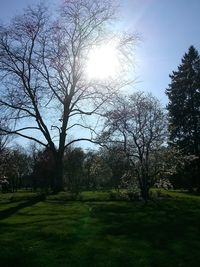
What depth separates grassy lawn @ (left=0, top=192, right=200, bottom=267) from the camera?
10.2 m

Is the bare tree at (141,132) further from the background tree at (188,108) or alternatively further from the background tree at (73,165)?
the background tree at (73,165)

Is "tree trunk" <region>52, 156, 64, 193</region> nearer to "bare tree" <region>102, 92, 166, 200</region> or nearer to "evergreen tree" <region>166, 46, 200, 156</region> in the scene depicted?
"bare tree" <region>102, 92, 166, 200</region>

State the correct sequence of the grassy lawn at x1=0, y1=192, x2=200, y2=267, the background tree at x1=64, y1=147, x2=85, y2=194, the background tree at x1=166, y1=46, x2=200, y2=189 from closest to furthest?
the grassy lawn at x1=0, y1=192, x2=200, y2=267, the background tree at x1=166, y1=46, x2=200, y2=189, the background tree at x1=64, y1=147, x2=85, y2=194

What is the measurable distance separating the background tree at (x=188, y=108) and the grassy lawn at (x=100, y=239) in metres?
30.7

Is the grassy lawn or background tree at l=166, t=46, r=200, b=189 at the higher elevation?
background tree at l=166, t=46, r=200, b=189

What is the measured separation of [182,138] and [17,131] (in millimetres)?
23229

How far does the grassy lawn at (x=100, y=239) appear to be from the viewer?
10172 mm

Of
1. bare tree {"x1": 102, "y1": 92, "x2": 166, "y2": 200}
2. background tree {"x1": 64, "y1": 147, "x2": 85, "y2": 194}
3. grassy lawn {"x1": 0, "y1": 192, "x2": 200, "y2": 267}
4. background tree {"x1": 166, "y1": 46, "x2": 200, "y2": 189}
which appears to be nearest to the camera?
Answer: grassy lawn {"x1": 0, "y1": 192, "x2": 200, "y2": 267}

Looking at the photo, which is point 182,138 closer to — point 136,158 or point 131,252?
point 136,158

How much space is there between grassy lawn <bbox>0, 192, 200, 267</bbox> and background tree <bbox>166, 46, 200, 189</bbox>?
101 ft

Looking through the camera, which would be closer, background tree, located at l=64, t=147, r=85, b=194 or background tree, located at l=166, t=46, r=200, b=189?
background tree, located at l=166, t=46, r=200, b=189

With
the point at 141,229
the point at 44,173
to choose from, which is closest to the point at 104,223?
the point at 141,229

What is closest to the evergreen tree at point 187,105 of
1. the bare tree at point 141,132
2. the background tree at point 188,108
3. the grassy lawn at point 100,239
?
the background tree at point 188,108

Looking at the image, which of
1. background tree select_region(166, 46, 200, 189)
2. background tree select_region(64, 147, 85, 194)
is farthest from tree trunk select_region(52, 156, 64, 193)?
background tree select_region(64, 147, 85, 194)
